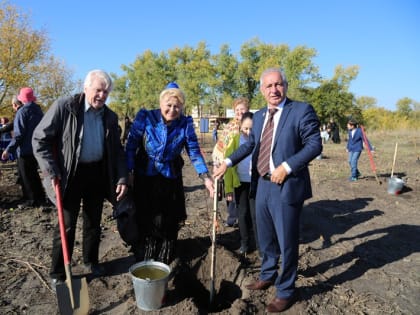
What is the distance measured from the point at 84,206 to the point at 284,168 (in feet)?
6.94

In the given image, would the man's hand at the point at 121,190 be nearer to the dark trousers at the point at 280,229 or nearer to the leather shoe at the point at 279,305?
the dark trousers at the point at 280,229

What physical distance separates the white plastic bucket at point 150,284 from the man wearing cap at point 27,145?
4095mm

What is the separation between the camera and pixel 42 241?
4.56 meters

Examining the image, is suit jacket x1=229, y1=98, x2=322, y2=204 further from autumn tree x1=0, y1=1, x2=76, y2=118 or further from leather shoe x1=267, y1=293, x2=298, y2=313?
autumn tree x1=0, y1=1, x2=76, y2=118

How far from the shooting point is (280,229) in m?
2.87

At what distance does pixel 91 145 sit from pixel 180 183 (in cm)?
101

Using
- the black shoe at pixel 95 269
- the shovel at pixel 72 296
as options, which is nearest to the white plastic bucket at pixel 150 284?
the shovel at pixel 72 296

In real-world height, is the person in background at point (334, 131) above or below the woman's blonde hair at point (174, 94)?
below

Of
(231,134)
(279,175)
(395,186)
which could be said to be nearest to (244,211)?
(231,134)

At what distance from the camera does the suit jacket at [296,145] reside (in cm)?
267

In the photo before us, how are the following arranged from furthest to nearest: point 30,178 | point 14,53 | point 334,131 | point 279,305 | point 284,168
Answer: point 334,131 → point 14,53 → point 30,178 → point 279,305 → point 284,168

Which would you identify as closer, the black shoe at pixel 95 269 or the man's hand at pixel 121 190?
the man's hand at pixel 121 190

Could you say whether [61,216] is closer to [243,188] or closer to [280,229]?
[280,229]

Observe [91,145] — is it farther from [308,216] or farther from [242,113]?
[308,216]
